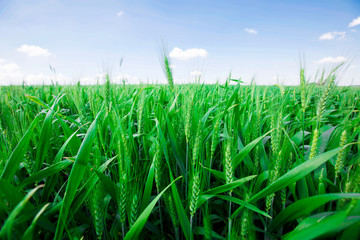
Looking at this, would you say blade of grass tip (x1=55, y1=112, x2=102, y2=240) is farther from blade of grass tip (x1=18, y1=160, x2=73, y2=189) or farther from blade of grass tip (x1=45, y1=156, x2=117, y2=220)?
blade of grass tip (x1=18, y1=160, x2=73, y2=189)

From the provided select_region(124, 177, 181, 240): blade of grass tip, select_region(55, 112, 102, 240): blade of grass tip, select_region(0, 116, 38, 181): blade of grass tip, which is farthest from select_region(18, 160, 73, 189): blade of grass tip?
select_region(124, 177, 181, 240): blade of grass tip

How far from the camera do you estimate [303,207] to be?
552mm

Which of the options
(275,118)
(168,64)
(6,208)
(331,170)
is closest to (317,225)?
(275,118)

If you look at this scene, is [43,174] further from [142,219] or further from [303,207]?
[303,207]

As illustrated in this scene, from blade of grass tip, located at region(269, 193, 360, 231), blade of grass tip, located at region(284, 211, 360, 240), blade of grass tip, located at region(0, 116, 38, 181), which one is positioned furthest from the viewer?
blade of grass tip, located at region(0, 116, 38, 181)

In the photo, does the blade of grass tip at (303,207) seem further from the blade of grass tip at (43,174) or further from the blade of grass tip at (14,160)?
the blade of grass tip at (14,160)

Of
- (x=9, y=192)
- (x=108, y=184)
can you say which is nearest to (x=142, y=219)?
(x=108, y=184)

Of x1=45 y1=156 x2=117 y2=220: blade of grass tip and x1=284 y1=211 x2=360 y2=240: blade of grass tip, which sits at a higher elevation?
x1=284 y1=211 x2=360 y2=240: blade of grass tip

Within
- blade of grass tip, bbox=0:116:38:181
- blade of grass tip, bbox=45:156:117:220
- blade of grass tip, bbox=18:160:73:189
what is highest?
blade of grass tip, bbox=0:116:38:181

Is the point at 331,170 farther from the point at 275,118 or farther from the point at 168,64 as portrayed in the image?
the point at 168,64

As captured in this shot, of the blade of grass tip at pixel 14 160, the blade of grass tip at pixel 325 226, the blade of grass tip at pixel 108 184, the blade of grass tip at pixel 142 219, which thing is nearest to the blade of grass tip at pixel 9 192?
the blade of grass tip at pixel 14 160

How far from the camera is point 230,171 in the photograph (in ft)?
2.02

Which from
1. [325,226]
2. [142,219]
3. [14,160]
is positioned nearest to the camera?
[325,226]

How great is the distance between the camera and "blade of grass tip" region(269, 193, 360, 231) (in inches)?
18.6
